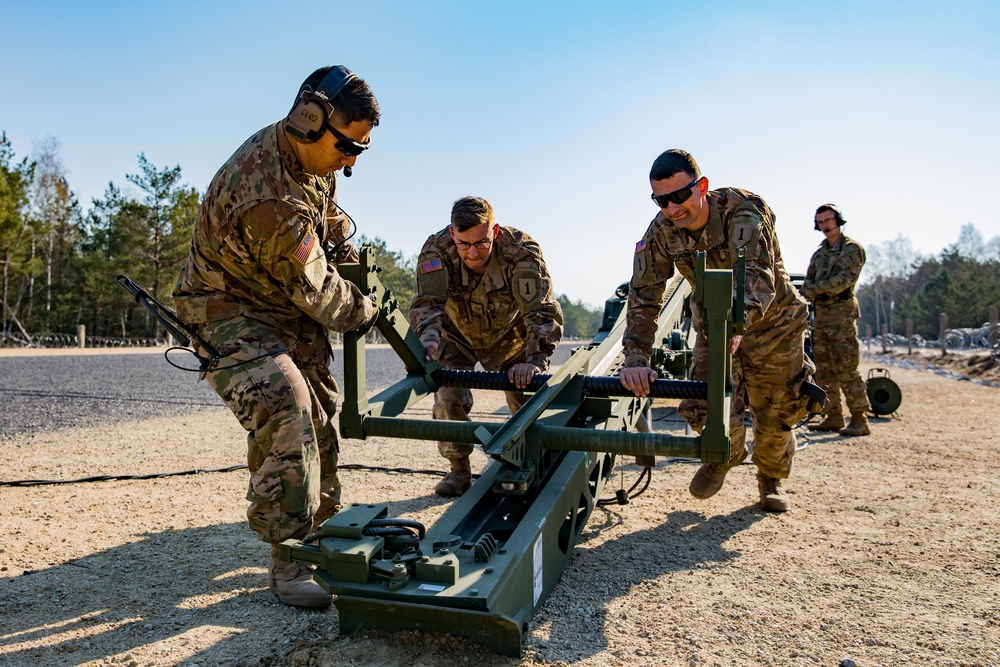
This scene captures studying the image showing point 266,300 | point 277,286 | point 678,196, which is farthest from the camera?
point 678,196

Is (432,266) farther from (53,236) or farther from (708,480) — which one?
(53,236)

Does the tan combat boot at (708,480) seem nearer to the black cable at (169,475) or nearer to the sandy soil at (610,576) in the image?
the sandy soil at (610,576)

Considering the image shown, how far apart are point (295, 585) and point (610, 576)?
1.39m

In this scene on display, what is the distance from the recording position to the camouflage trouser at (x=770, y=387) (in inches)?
176

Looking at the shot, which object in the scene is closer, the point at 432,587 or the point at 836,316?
the point at 432,587

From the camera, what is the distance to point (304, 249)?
2848 mm

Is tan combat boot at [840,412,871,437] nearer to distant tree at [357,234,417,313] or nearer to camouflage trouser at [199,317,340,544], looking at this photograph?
camouflage trouser at [199,317,340,544]

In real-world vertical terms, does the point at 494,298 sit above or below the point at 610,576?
above

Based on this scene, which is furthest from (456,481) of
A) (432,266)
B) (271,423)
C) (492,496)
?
(271,423)

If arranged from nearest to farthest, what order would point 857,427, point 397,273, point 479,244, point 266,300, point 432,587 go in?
point 432,587, point 266,300, point 479,244, point 857,427, point 397,273

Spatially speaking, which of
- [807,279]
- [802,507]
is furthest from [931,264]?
[802,507]

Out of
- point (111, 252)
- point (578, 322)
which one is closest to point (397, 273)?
point (111, 252)

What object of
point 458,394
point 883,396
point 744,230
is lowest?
point 883,396

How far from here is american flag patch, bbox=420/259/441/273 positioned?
486 centimetres
